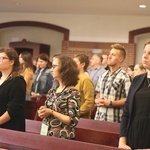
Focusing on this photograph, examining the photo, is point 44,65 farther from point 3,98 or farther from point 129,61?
point 129,61

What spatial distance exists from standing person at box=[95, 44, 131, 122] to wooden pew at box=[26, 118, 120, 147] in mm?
89

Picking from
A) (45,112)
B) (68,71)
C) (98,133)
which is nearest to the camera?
(45,112)

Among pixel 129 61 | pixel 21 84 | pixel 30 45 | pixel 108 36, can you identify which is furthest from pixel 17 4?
pixel 21 84

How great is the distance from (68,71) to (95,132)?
2.88ft

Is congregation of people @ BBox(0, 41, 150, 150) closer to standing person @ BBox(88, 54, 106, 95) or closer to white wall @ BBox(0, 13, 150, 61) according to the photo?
standing person @ BBox(88, 54, 106, 95)

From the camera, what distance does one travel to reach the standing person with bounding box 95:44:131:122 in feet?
11.9

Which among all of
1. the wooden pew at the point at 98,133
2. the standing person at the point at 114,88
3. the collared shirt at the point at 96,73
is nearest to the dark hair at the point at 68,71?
the wooden pew at the point at 98,133

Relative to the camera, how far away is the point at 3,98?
113 inches

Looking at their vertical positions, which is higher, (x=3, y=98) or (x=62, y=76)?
(x=62, y=76)

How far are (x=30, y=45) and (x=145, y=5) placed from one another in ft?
12.8

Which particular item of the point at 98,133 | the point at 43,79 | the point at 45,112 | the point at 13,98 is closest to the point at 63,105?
the point at 45,112

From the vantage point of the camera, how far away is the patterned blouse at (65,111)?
2658mm

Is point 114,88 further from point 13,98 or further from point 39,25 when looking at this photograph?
point 39,25

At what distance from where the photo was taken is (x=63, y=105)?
267 centimetres
